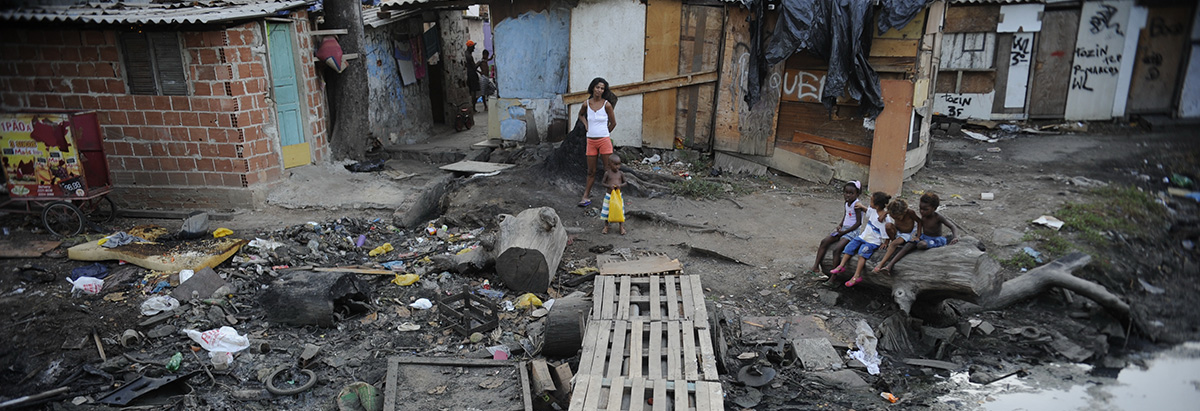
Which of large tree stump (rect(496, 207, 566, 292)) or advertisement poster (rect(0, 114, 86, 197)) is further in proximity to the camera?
advertisement poster (rect(0, 114, 86, 197))

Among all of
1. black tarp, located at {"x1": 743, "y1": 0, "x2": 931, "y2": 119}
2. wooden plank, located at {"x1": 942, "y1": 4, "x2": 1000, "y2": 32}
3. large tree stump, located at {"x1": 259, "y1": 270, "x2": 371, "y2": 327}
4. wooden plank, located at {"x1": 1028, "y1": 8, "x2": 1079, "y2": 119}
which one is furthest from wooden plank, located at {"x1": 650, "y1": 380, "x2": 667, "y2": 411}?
wooden plank, located at {"x1": 1028, "y1": 8, "x2": 1079, "y2": 119}

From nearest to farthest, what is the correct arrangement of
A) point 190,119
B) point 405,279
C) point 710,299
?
point 710,299
point 405,279
point 190,119

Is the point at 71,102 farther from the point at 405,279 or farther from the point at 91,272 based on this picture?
the point at 405,279

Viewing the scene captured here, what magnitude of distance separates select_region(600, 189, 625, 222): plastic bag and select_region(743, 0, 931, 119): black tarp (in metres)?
3.38

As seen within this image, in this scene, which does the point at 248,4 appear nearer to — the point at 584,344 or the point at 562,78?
the point at 562,78

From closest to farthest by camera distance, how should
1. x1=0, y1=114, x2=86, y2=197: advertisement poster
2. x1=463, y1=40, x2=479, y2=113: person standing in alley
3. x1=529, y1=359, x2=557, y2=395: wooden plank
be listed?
x1=529, y1=359, x2=557, y2=395: wooden plank → x1=0, y1=114, x2=86, y2=197: advertisement poster → x1=463, y1=40, x2=479, y2=113: person standing in alley

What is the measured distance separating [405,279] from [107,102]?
515cm

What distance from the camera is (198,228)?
7.05 metres

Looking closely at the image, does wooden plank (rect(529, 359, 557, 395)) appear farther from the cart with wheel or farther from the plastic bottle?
the cart with wheel

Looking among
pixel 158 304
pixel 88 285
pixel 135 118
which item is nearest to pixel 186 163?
pixel 135 118

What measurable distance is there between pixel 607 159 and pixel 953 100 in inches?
377

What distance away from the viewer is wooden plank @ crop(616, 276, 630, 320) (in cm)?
472

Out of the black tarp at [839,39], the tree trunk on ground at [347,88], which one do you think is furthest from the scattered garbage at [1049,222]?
the tree trunk on ground at [347,88]

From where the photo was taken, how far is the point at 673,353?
13.6 feet
